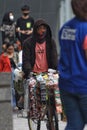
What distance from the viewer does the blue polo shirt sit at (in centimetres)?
635

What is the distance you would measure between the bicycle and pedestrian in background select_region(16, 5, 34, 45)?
1089 cm

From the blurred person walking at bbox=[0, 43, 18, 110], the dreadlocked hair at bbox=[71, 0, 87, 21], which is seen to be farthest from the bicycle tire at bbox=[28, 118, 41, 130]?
the dreadlocked hair at bbox=[71, 0, 87, 21]

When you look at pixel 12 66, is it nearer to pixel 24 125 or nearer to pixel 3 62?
pixel 3 62

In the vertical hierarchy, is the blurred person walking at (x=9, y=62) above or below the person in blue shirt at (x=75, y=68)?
below

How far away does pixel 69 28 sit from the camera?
6.45 metres

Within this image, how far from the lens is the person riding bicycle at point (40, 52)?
33.1ft

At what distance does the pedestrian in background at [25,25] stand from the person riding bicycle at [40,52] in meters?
10.5

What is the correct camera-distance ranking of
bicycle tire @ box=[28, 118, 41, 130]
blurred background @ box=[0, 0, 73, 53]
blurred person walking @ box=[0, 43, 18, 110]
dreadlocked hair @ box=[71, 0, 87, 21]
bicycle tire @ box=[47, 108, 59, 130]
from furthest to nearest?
blurred background @ box=[0, 0, 73, 53], blurred person walking @ box=[0, 43, 18, 110], bicycle tire @ box=[28, 118, 41, 130], bicycle tire @ box=[47, 108, 59, 130], dreadlocked hair @ box=[71, 0, 87, 21]

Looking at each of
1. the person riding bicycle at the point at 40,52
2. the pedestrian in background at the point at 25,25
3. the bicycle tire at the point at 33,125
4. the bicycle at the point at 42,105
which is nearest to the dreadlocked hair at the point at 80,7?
the bicycle at the point at 42,105

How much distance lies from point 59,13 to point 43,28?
1504cm

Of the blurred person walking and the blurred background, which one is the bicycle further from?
the blurred background

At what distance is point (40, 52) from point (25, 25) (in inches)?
430

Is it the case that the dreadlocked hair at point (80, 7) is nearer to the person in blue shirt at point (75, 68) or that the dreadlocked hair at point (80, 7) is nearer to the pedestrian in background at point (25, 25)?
the person in blue shirt at point (75, 68)

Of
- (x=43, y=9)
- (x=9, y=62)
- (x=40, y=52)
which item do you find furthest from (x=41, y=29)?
(x=43, y=9)
